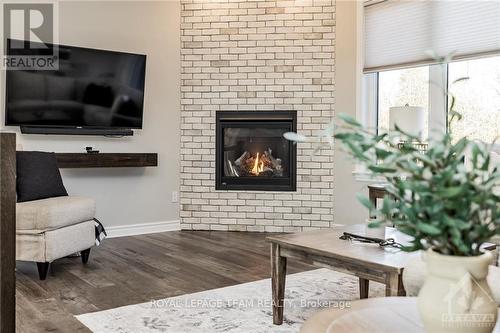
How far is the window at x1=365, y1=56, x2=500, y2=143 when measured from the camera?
13.6 ft

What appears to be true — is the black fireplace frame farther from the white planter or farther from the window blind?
the white planter

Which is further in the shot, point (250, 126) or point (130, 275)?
point (250, 126)

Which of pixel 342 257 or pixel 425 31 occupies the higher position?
pixel 425 31

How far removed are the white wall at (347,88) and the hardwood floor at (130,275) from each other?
101 cm

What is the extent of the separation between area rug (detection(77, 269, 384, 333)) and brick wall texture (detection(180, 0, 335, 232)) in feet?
6.71

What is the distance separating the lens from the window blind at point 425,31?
13.3ft

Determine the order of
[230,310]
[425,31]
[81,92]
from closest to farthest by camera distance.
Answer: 1. [230,310]
2. [425,31]
3. [81,92]

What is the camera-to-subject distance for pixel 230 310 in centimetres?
277

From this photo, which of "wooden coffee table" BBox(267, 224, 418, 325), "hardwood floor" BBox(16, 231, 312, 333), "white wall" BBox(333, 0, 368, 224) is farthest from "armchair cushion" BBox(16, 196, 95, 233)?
"white wall" BBox(333, 0, 368, 224)

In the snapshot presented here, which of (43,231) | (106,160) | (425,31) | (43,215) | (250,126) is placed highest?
(425,31)

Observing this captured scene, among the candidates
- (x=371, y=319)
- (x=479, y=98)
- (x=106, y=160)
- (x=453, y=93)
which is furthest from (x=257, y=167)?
(x=371, y=319)

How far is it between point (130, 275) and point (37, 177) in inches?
41.5

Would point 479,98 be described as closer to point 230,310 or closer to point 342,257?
point 342,257

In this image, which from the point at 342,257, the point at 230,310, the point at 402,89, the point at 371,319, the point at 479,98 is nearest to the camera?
the point at 371,319
